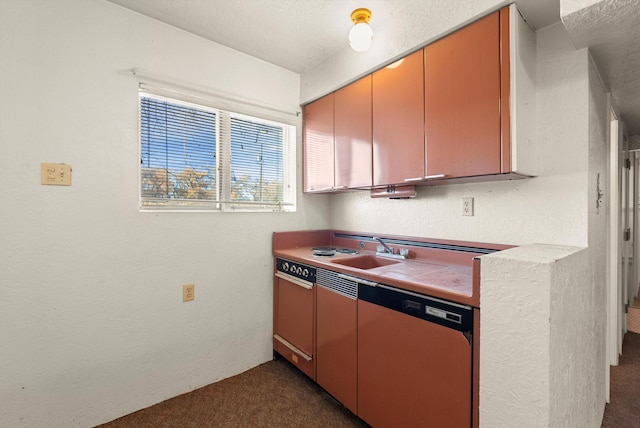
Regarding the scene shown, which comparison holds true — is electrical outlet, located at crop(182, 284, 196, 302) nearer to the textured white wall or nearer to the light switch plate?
the light switch plate

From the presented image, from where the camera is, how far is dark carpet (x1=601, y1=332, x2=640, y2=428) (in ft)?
5.81

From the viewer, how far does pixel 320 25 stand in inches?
76.6

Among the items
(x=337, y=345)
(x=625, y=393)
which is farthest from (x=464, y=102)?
(x=625, y=393)

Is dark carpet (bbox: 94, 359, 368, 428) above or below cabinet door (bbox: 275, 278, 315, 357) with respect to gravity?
below

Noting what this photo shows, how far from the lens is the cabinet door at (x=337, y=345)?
171 centimetres

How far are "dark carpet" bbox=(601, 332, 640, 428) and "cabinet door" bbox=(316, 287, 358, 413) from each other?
1.54 metres

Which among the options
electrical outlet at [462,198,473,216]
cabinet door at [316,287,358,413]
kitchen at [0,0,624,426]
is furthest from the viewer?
electrical outlet at [462,198,473,216]

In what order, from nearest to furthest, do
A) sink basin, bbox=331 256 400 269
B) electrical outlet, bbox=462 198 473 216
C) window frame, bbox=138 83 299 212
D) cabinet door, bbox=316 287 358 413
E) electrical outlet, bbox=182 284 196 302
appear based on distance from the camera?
cabinet door, bbox=316 287 358 413 → electrical outlet, bbox=462 198 473 216 → window frame, bbox=138 83 299 212 → electrical outlet, bbox=182 284 196 302 → sink basin, bbox=331 256 400 269

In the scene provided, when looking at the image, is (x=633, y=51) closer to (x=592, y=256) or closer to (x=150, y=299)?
(x=592, y=256)

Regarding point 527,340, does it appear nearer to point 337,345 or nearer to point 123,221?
point 337,345

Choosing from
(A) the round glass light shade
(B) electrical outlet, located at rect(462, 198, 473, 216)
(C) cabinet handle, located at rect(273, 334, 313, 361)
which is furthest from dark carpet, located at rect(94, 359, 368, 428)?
(A) the round glass light shade

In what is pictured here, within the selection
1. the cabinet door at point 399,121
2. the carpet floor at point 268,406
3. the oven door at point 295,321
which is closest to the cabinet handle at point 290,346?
the oven door at point 295,321

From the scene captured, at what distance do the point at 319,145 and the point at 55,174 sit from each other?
1.74m

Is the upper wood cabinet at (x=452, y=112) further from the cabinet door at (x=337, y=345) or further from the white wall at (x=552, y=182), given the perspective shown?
the cabinet door at (x=337, y=345)
